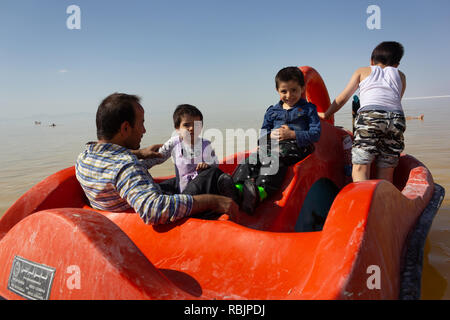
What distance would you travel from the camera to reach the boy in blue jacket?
6.99ft

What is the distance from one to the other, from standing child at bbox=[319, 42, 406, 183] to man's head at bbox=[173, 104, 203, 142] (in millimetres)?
1171

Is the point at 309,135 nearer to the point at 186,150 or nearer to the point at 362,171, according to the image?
the point at 362,171

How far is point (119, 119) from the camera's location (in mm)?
1542

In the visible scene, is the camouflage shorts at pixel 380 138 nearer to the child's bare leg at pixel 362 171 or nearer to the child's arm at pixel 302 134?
the child's bare leg at pixel 362 171

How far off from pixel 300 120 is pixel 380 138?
57 centimetres

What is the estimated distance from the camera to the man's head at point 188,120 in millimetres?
2502

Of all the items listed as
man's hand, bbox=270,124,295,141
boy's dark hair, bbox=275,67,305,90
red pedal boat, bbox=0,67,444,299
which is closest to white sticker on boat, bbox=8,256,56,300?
red pedal boat, bbox=0,67,444,299

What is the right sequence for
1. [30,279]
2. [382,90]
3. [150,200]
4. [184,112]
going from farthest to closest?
[184,112], [382,90], [150,200], [30,279]

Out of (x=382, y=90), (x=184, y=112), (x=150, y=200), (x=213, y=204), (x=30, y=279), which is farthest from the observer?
(x=184, y=112)

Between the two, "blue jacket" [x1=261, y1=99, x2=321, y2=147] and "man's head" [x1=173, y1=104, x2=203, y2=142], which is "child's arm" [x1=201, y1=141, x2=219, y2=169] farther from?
"blue jacket" [x1=261, y1=99, x2=321, y2=147]

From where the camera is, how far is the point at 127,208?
62.4 inches

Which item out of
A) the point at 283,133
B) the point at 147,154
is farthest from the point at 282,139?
the point at 147,154

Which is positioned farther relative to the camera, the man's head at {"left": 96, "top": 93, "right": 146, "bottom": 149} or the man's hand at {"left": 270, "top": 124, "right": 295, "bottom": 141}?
the man's hand at {"left": 270, "top": 124, "right": 295, "bottom": 141}

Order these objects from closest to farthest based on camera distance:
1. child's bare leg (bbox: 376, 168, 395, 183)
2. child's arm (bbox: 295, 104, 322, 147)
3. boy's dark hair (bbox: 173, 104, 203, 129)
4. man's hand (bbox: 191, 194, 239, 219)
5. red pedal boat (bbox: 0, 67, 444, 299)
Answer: red pedal boat (bbox: 0, 67, 444, 299), man's hand (bbox: 191, 194, 239, 219), child's arm (bbox: 295, 104, 322, 147), child's bare leg (bbox: 376, 168, 395, 183), boy's dark hair (bbox: 173, 104, 203, 129)
